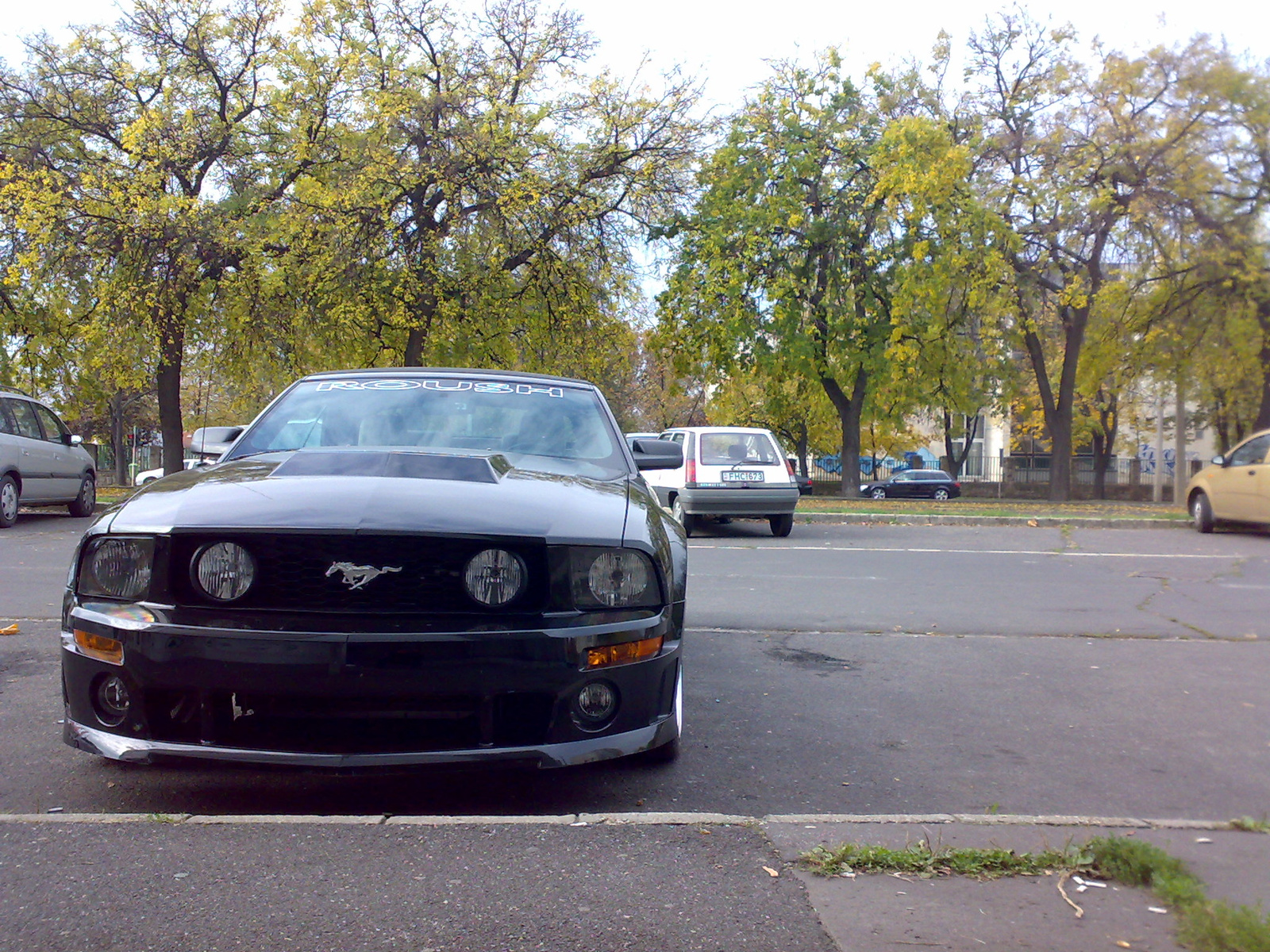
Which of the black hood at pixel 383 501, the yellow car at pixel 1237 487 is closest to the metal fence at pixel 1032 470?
the yellow car at pixel 1237 487

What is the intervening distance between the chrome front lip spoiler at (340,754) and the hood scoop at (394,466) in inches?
37.8

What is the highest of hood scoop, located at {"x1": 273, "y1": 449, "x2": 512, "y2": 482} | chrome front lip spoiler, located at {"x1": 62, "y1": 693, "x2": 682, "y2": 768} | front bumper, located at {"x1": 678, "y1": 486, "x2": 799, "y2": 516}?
hood scoop, located at {"x1": 273, "y1": 449, "x2": 512, "y2": 482}

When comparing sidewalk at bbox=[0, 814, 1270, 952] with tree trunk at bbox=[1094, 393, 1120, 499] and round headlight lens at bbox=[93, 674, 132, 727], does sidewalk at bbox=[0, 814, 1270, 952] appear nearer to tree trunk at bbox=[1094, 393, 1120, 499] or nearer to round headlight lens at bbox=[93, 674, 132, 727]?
round headlight lens at bbox=[93, 674, 132, 727]

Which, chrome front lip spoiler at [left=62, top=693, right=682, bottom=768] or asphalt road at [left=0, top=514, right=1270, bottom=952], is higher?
chrome front lip spoiler at [left=62, top=693, right=682, bottom=768]

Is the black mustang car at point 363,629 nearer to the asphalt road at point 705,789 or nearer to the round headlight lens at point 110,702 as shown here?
the round headlight lens at point 110,702

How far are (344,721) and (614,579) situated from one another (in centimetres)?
92

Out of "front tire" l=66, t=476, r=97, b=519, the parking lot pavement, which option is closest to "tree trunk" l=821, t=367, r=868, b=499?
"front tire" l=66, t=476, r=97, b=519

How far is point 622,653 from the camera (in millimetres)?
3486

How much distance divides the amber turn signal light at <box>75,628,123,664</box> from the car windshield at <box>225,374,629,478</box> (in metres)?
1.45

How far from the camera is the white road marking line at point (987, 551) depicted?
40.8 ft

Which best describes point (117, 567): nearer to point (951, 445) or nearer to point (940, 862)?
point (940, 862)

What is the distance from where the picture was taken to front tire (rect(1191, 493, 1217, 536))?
1574cm

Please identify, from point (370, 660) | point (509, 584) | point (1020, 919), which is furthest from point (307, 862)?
point (1020, 919)

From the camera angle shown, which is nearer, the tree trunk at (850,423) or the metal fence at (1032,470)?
the tree trunk at (850,423)
